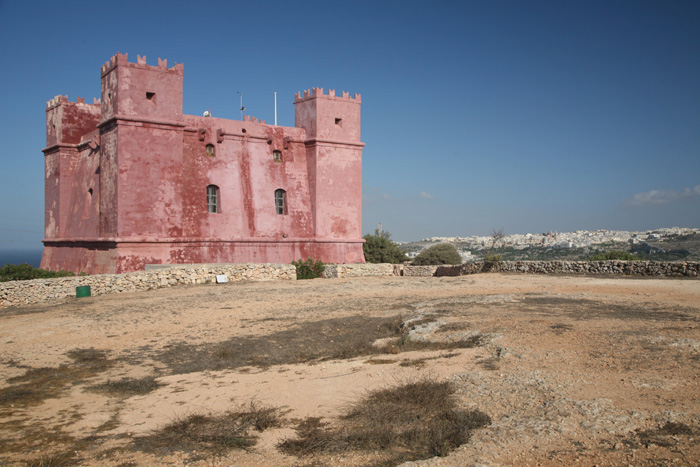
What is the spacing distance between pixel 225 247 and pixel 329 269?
5030 mm

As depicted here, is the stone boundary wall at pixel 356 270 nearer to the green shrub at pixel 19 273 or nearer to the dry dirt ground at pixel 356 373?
the dry dirt ground at pixel 356 373

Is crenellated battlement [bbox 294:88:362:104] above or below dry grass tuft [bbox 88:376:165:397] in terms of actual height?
above

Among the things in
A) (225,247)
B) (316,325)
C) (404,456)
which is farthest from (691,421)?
(225,247)

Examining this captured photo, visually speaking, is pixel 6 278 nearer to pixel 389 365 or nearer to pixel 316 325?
pixel 316 325

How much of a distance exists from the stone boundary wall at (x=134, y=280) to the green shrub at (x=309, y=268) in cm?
70

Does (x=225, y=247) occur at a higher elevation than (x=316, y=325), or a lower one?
higher

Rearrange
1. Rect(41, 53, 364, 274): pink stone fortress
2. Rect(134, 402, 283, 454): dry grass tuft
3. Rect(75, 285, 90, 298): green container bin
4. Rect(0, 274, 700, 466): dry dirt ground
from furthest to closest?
Rect(41, 53, 364, 274): pink stone fortress
Rect(75, 285, 90, 298): green container bin
Rect(134, 402, 283, 454): dry grass tuft
Rect(0, 274, 700, 466): dry dirt ground

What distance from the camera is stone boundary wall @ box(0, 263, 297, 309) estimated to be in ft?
56.2

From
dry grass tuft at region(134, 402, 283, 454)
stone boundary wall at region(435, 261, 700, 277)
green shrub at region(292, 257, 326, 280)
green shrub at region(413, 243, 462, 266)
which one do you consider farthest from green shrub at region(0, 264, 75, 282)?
green shrub at region(413, 243, 462, 266)

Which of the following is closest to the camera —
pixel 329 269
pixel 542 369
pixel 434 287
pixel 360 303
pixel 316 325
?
pixel 542 369

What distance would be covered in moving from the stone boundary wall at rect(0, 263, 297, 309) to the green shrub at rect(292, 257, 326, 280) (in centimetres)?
70

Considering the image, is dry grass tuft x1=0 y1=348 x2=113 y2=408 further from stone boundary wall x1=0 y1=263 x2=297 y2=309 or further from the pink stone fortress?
the pink stone fortress

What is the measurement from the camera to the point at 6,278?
67.3ft

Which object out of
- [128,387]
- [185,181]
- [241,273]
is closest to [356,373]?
[128,387]
